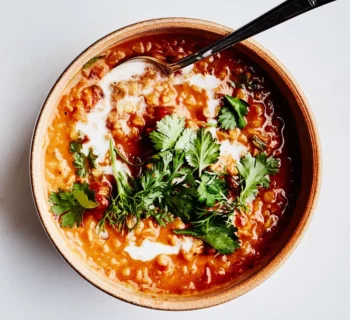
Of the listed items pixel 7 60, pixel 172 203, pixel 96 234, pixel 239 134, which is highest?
pixel 7 60

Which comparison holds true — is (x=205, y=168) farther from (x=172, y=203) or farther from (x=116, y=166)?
(x=116, y=166)

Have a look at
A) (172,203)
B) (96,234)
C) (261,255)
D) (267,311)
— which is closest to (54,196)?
(96,234)

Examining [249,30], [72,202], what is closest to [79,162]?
[72,202]

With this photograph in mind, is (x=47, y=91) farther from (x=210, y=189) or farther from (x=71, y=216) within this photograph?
(x=210, y=189)

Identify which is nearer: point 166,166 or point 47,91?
point 166,166

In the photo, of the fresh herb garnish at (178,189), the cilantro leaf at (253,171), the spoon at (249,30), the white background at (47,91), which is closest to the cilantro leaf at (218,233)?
the fresh herb garnish at (178,189)
